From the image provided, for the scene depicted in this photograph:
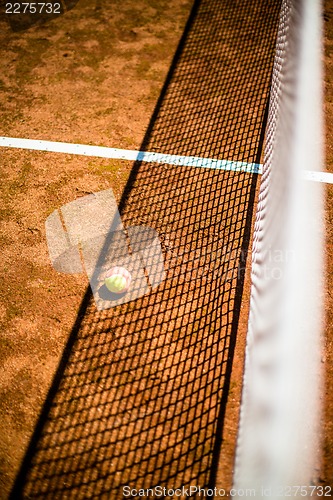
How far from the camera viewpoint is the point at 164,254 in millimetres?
3873

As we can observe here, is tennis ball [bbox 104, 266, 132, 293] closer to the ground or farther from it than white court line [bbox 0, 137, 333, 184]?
closer to the ground

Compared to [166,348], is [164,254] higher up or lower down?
higher up

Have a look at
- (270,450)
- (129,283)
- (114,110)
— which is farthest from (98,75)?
(270,450)

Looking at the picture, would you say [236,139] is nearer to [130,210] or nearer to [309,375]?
[130,210]

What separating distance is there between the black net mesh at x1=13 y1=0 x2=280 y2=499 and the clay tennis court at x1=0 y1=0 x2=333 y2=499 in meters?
0.01

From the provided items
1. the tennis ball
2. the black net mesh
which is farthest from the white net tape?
the tennis ball

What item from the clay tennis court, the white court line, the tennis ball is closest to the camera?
the clay tennis court

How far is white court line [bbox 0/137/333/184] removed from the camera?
461cm

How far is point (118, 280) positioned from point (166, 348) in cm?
82

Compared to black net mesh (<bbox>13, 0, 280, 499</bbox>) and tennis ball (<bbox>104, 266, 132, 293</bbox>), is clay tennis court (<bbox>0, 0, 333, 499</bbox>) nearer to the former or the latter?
black net mesh (<bbox>13, 0, 280, 499</bbox>)

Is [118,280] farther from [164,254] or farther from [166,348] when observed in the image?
[166,348]

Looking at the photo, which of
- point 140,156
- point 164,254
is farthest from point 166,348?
point 140,156

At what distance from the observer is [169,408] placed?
298 centimetres

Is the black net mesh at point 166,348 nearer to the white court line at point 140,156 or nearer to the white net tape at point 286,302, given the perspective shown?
the white court line at point 140,156
